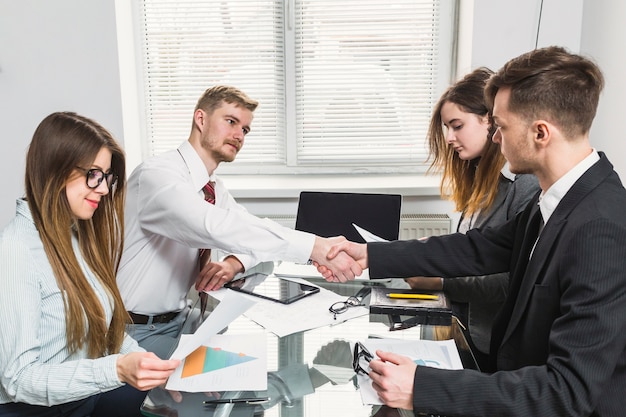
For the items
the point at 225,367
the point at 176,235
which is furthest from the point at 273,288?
the point at 225,367

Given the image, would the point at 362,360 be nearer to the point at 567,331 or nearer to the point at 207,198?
the point at 567,331

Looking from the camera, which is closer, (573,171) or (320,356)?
(573,171)

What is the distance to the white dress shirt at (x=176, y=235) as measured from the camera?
1.90 meters

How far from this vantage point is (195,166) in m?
2.18

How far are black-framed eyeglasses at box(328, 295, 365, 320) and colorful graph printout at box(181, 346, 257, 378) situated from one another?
37 cm

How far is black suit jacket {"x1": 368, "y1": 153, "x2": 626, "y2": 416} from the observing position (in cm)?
109

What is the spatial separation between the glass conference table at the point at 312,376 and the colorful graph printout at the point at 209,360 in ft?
0.23

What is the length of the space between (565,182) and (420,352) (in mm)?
534

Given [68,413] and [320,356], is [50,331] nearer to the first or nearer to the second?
[68,413]

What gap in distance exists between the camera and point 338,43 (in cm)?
345

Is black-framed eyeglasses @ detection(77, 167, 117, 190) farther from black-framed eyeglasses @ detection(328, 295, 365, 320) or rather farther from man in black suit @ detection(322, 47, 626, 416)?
man in black suit @ detection(322, 47, 626, 416)

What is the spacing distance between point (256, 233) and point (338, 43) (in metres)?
1.91

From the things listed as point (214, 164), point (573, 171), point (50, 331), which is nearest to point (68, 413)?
point (50, 331)

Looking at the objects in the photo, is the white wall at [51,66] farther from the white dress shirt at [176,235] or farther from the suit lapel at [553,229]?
the suit lapel at [553,229]
